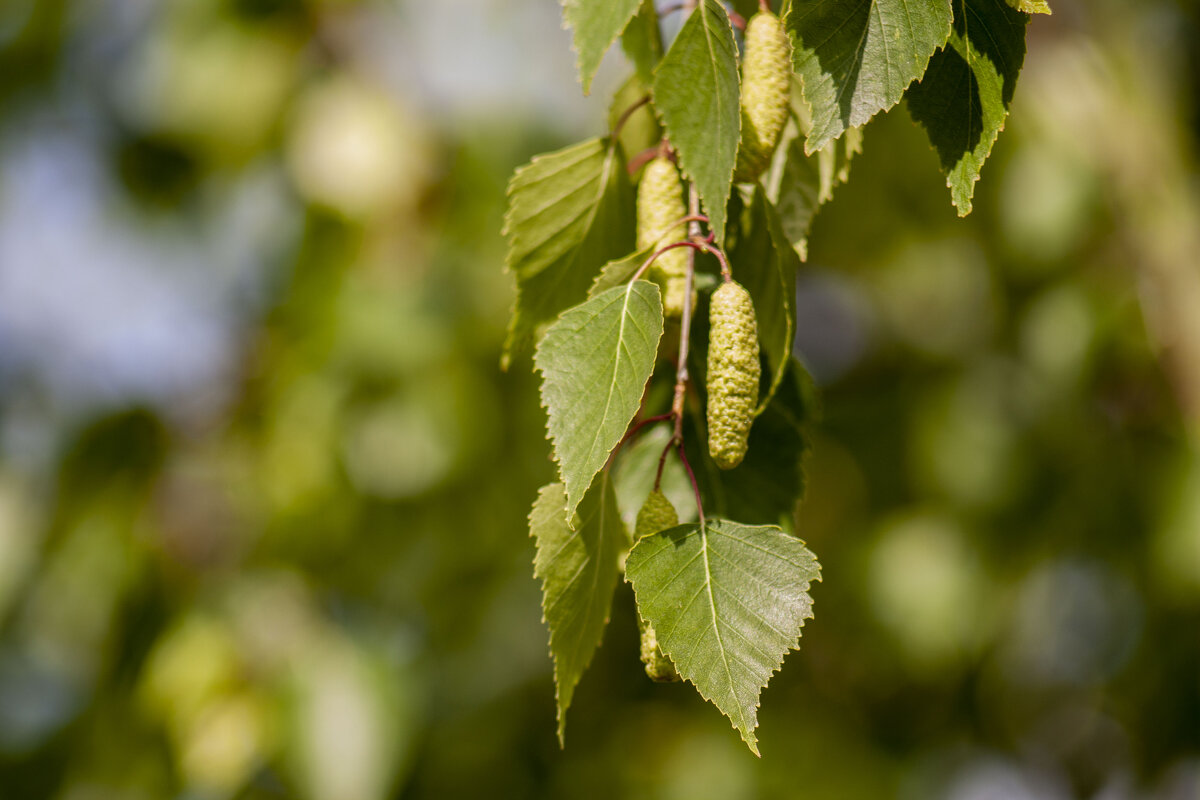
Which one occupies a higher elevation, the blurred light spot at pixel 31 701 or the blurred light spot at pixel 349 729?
the blurred light spot at pixel 349 729

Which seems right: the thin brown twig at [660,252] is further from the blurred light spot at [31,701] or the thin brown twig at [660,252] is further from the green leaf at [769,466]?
the blurred light spot at [31,701]

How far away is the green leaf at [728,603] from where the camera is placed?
1.48 feet

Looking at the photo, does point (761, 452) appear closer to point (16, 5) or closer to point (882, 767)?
point (882, 767)

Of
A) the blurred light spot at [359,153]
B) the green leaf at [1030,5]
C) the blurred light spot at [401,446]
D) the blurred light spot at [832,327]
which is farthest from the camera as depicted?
the blurred light spot at [832,327]

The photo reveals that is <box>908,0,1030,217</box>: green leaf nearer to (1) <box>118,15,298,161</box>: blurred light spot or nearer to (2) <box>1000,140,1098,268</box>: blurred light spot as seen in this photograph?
(2) <box>1000,140,1098,268</box>: blurred light spot

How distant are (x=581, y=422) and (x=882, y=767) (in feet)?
7.32

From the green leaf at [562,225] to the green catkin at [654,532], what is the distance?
0.51 ft

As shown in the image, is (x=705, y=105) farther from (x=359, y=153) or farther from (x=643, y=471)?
(x=359, y=153)

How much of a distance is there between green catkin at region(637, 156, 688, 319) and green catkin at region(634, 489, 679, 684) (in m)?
0.11

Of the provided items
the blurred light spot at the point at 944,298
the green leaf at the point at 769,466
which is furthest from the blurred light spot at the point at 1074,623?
the green leaf at the point at 769,466

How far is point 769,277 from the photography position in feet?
1.80

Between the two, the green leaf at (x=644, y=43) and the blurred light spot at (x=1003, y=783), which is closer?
the green leaf at (x=644, y=43)

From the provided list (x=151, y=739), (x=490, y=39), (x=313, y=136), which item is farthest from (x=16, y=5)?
(x=151, y=739)

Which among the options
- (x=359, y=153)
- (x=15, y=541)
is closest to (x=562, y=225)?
(x=359, y=153)
